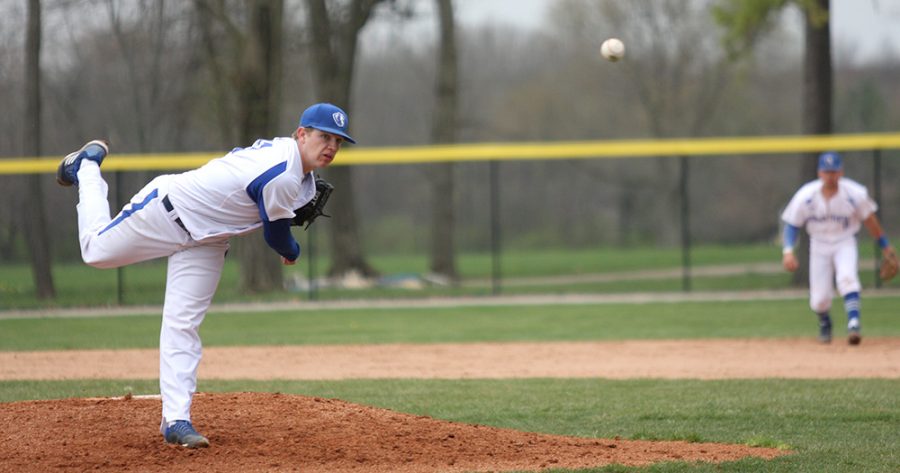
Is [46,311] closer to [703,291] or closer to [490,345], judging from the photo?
[490,345]

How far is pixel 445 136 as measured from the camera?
78.2 feet

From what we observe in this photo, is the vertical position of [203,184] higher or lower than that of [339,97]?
lower

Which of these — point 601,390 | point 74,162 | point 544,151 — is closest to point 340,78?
point 544,151

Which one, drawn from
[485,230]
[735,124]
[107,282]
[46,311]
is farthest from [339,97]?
[735,124]

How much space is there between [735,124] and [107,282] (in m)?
31.1

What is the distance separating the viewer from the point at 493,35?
2156 inches

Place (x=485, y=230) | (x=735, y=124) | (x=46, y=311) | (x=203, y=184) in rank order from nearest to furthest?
(x=203, y=184) → (x=46, y=311) → (x=485, y=230) → (x=735, y=124)

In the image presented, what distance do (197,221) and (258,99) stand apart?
14.2 m

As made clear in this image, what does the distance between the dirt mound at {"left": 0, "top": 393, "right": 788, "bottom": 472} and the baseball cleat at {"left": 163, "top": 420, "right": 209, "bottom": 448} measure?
0.14ft

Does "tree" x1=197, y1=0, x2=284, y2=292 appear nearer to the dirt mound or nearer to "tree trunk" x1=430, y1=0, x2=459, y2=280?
"tree trunk" x1=430, y1=0, x2=459, y2=280

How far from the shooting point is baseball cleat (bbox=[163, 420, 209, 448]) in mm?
5559

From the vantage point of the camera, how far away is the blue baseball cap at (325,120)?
5.52 metres

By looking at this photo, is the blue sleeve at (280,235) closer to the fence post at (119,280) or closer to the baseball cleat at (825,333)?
the baseball cleat at (825,333)

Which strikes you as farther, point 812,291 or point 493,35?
point 493,35
